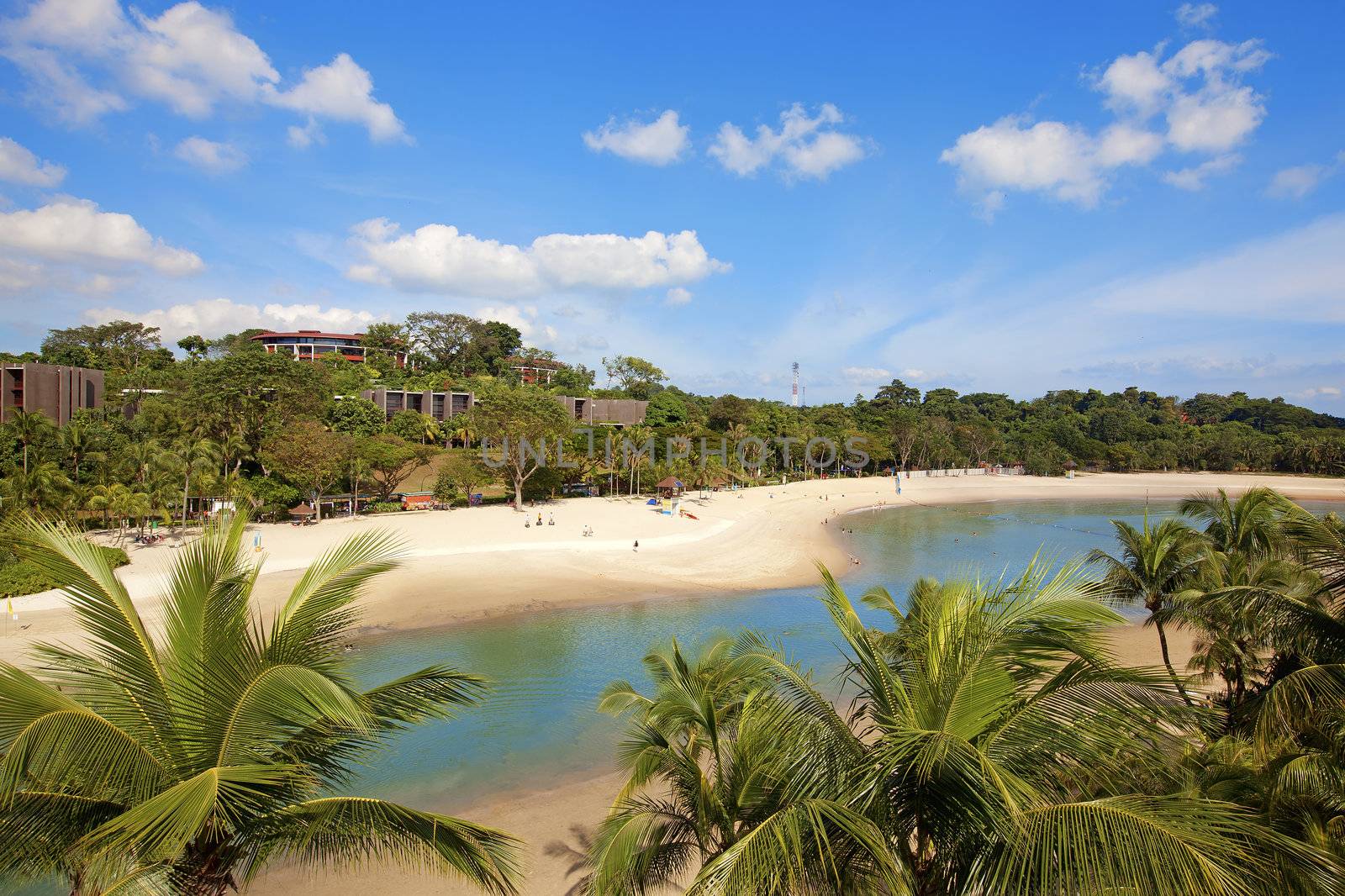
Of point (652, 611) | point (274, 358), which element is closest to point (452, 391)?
point (274, 358)

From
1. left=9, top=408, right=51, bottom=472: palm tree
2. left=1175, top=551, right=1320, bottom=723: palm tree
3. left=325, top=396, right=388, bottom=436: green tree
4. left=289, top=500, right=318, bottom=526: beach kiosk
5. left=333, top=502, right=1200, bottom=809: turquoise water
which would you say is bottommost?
left=333, top=502, right=1200, bottom=809: turquoise water

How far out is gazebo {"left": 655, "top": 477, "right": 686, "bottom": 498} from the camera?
54.0m

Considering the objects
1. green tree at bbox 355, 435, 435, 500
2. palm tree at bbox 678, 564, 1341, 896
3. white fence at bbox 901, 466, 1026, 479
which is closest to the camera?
palm tree at bbox 678, 564, 1341, 896

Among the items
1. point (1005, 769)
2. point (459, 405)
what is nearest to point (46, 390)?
point (459, 405)

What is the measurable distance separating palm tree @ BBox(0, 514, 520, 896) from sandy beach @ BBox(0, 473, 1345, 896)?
7515 mm

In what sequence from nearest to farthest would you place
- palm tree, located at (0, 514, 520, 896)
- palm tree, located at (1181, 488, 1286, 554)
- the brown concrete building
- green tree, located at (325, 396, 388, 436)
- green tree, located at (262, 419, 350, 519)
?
palm tree, located at (0, 514, 520, 896), palm tree, located at (1181, 488, 1286, 554), green tree, located at (262, 419, 350, 519), the brown concrete building, green tree, located at (325, 396, 388, 436)

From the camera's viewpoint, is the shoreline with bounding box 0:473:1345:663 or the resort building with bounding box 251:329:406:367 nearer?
the shoreline with bounding box 0:473:1345:663

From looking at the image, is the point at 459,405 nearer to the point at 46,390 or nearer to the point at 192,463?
→ the point at 46,390

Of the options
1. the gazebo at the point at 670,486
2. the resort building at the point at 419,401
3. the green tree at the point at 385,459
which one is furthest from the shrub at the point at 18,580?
the resort building at the point at 419,401

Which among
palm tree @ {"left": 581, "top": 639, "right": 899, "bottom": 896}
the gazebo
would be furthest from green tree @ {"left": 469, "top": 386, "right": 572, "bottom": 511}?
palm tree @ {"left": 581, "top": 639, "right": 899, "bottom": 896}

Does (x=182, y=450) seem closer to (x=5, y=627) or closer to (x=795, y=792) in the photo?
(x=5, y=627)

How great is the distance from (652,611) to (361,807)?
2174 cm

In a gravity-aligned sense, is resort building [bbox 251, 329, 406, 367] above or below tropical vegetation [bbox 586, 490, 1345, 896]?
above

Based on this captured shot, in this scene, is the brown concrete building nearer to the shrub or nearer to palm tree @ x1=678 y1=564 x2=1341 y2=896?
the shrub
